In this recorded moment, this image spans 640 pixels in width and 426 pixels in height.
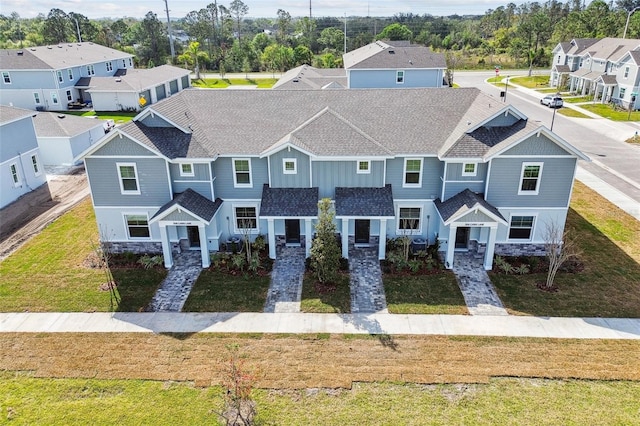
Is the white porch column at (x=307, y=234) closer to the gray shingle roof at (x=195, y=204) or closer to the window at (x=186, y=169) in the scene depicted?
the gray shingle roof at (x=195, y=204)

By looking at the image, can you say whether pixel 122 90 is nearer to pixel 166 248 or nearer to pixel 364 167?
pixel 166 248

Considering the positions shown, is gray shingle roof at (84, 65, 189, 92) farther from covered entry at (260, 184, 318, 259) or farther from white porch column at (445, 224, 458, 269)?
white porch column at (445, 224, 458, 269)

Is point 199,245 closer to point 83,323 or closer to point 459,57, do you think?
point 83,323

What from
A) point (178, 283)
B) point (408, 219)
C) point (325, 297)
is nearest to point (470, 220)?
point (408, 219)

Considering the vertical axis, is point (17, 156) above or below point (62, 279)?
above

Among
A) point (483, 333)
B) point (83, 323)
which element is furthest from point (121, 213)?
point (483, 333)
